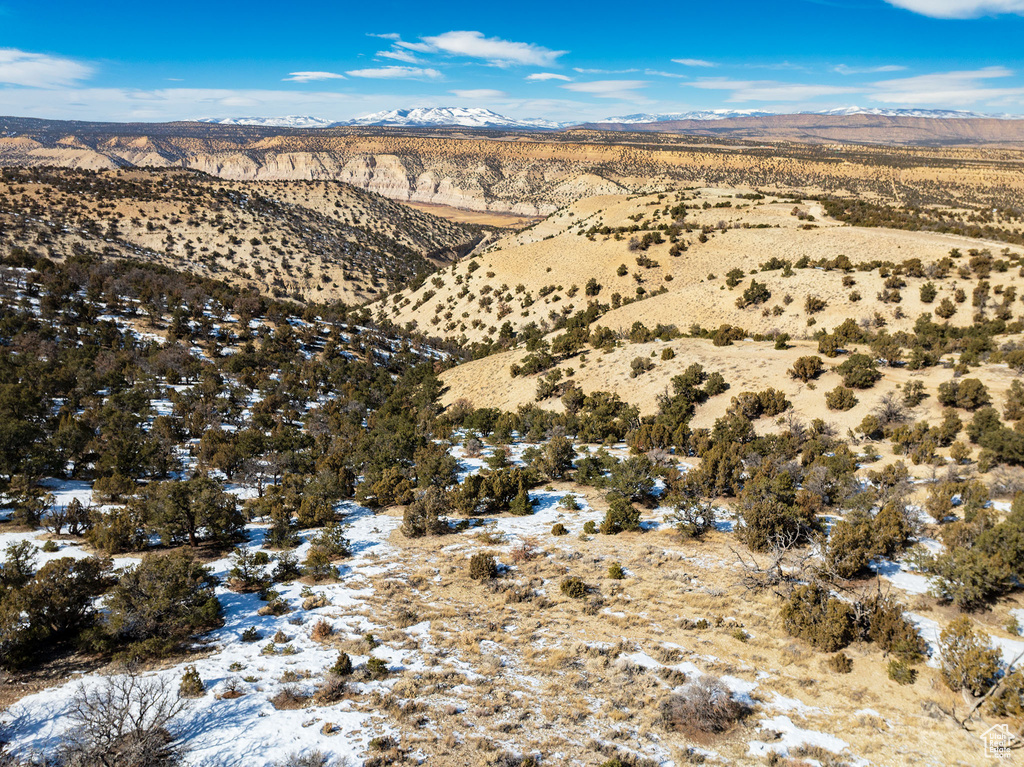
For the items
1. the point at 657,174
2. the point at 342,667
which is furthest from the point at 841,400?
the point at 657,174

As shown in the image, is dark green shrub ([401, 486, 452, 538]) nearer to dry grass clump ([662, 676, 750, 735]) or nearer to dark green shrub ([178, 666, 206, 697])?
dark green shrub ([178, 666, 206, 697])

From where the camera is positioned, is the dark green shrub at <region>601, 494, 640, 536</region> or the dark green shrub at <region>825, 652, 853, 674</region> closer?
the dark green shrub at <region>825, 652, 853, 674</region>

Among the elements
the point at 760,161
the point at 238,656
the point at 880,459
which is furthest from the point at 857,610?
the point at 760,161

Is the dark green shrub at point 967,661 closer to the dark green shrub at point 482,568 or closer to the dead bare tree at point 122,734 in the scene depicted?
the dark green shrub at point 482,568

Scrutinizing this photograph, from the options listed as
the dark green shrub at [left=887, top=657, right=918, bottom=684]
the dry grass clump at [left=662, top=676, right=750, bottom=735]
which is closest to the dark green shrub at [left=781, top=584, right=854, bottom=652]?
the dark green shrub at [left=887, top=657, right=918, bottom=684]

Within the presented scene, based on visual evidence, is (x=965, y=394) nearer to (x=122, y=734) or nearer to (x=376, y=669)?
(x=376, y=669)

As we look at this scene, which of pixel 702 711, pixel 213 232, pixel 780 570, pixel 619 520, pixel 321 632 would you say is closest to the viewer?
pixel 702 711

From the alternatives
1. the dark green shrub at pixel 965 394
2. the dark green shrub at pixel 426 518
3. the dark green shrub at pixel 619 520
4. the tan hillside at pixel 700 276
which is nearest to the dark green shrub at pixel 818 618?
the dark green shrub at pixel 619 520
